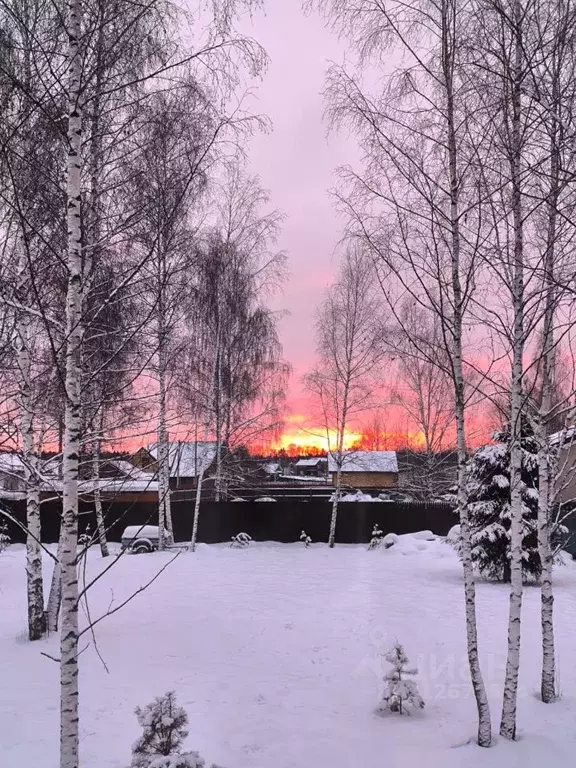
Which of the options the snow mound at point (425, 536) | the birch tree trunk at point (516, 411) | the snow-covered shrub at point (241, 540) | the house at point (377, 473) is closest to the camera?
the birch tree trunk at point (516, 411)

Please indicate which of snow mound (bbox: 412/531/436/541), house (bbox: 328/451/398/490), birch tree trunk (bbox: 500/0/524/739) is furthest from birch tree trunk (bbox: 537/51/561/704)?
house (bbox: 328/451/398/490)

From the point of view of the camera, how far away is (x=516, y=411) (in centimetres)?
367

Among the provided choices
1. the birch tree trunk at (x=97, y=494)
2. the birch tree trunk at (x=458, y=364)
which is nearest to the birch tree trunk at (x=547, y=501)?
the birch tree trunk at (x=458, y=364)

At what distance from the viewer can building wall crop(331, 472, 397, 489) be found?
113 feet

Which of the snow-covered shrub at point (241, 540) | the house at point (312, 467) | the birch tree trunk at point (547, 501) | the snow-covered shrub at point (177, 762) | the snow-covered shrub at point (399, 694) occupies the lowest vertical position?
the house at point (312, 467)

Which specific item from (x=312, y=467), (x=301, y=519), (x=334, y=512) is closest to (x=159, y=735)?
(x=334, y=512)

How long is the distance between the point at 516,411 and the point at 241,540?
12.7 metres

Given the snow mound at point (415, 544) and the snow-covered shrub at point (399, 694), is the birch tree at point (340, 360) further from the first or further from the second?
the snow-covered shrub at point (399, 694)

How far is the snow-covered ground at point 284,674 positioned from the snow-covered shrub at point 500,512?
2.31ft

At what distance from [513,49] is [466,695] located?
480 cm

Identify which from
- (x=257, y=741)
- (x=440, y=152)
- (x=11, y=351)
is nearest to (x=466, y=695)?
(x=257, y=741)

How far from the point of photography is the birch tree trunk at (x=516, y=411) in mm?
3559

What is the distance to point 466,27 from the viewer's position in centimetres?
374

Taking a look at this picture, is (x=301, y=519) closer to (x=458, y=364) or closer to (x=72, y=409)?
(x=458, y=364)
